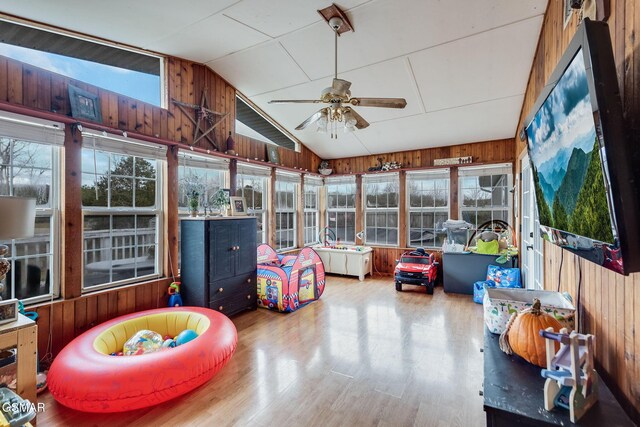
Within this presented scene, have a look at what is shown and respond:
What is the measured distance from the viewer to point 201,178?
4.04 meters

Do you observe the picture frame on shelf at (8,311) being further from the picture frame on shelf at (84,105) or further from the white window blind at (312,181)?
the white window blind at (312,181)

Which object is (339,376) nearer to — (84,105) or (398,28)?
(398,28)

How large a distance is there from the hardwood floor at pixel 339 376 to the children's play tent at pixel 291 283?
0.19 metres

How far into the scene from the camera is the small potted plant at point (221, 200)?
3951mm

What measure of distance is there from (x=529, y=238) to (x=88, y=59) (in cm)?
529

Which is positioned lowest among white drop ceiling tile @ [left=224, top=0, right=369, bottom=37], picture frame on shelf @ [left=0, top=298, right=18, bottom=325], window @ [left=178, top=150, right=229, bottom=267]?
picture frame on shelf @ [left=0, top=298, right=18, bottom=325]

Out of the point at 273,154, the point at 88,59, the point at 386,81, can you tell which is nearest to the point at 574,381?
the point at 386,81

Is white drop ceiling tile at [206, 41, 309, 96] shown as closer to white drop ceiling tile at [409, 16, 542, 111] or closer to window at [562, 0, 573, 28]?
white drop ceiling tile at [409, 16, 542, 111]

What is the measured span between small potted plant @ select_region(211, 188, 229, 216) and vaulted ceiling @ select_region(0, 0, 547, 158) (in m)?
1.61

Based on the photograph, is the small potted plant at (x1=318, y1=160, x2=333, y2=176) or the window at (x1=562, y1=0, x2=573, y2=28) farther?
the small potted plant at (x1=318, y1=160, x2=333, y2=176)

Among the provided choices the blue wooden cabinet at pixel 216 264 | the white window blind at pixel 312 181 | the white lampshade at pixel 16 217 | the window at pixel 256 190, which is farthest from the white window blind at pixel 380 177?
the white lampshade at pixel 16 217

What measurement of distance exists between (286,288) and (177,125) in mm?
2523

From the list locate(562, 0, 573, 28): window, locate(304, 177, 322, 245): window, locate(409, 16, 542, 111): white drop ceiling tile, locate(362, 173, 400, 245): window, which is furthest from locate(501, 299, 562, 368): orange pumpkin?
locate(304, 177, 322, 245): window

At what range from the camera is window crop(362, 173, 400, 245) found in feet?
19.8
